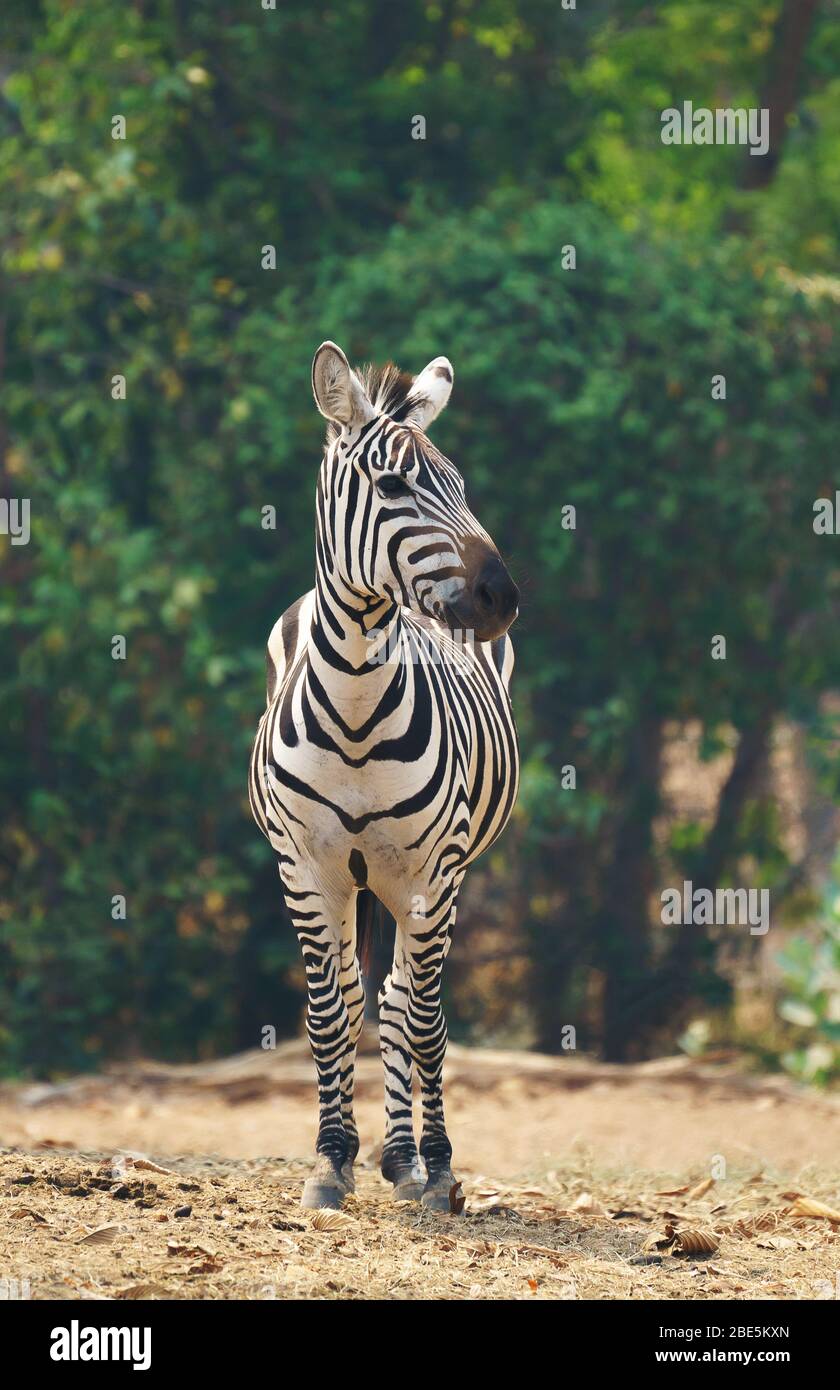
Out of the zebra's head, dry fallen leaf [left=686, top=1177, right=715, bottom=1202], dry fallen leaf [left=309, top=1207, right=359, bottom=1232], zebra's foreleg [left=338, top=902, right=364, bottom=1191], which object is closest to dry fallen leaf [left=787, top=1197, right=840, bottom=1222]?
dry fallen leaf [left=686, top=1177, right=715, bottom=1202]

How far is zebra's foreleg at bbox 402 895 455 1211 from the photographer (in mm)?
5461

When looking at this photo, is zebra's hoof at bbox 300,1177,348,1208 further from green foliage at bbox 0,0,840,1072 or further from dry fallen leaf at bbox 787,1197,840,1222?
green foliage at bbox 0,0,840,1072

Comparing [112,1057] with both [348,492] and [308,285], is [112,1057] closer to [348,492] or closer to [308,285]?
[308,285]

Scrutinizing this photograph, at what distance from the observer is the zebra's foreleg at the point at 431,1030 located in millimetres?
5461

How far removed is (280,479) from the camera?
1060 cm

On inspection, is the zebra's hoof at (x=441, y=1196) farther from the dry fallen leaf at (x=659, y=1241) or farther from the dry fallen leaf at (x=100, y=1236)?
the dry fallen leaf at (x=100, y=1236)

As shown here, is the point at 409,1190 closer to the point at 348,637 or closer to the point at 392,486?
the point at 348,637

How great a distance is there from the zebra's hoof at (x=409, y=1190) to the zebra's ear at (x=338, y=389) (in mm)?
2465

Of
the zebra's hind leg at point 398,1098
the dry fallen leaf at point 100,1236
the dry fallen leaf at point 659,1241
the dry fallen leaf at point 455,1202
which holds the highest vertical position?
the zebra's hind leg at point 398,1098

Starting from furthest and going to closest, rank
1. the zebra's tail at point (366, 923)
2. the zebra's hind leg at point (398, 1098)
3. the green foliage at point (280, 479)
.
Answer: the green foliage at point (280, 479) < the zebra's tail at point (366, 923) < the zebra's hind leg at point (398, 1098)

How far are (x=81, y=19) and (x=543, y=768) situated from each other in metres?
5.56

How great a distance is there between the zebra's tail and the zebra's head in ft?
4.95

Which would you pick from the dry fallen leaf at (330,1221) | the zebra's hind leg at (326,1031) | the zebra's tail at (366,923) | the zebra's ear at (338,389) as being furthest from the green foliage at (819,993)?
the zebra's ear at (338,389)

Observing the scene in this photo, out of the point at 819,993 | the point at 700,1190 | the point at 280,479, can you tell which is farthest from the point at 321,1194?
the point at 280,479
